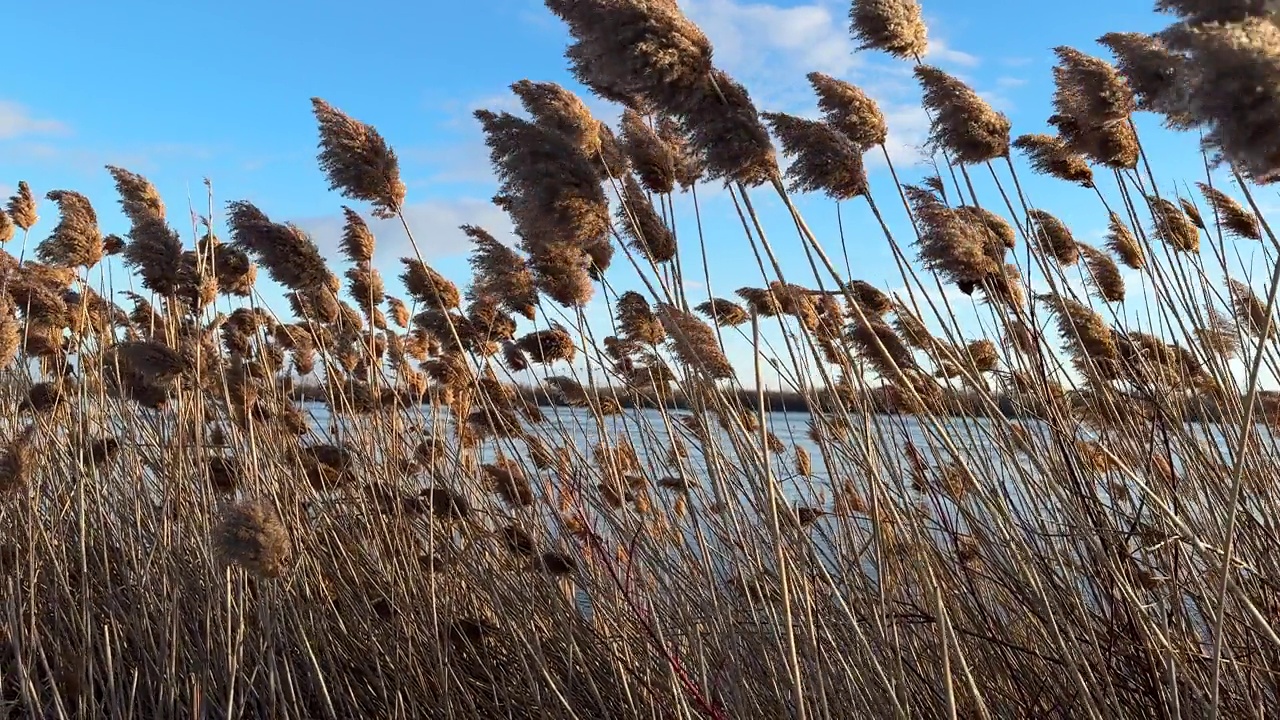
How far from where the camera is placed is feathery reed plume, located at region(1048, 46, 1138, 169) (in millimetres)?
2725

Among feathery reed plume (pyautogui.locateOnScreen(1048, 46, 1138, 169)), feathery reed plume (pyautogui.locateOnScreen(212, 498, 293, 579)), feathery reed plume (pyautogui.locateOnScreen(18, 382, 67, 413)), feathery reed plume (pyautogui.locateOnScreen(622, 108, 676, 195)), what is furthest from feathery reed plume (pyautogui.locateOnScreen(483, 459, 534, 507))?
feathery reed plume (pyautogui.locateOnScreen(1048, 46, 1138, 169))

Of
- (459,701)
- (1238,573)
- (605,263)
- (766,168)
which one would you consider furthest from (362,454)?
(1238,573)

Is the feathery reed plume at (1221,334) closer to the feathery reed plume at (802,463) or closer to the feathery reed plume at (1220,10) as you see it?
the feathery reed plume at (802,463)

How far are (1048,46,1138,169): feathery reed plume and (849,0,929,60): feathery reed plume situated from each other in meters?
0.52

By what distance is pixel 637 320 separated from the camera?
2818 millimetres

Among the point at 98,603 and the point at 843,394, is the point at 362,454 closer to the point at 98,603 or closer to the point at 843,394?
the point at 98,603

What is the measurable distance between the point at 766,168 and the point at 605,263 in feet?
2.88

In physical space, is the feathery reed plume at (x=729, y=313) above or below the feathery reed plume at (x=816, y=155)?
below

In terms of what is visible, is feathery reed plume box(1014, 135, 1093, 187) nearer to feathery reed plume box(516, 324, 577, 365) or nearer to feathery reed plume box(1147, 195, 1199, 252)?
feathery reed plume box(1147, 195, 1199, 252)

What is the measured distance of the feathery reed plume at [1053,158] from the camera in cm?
332

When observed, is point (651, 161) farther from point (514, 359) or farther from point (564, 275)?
point (514, 359)

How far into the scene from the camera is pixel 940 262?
8.32 ft

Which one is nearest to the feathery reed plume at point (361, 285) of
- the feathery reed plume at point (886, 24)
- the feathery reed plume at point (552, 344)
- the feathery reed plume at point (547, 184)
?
the feathery reed plume at point (552, 344)

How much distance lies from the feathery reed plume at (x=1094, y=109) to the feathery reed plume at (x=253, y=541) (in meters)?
2.38
